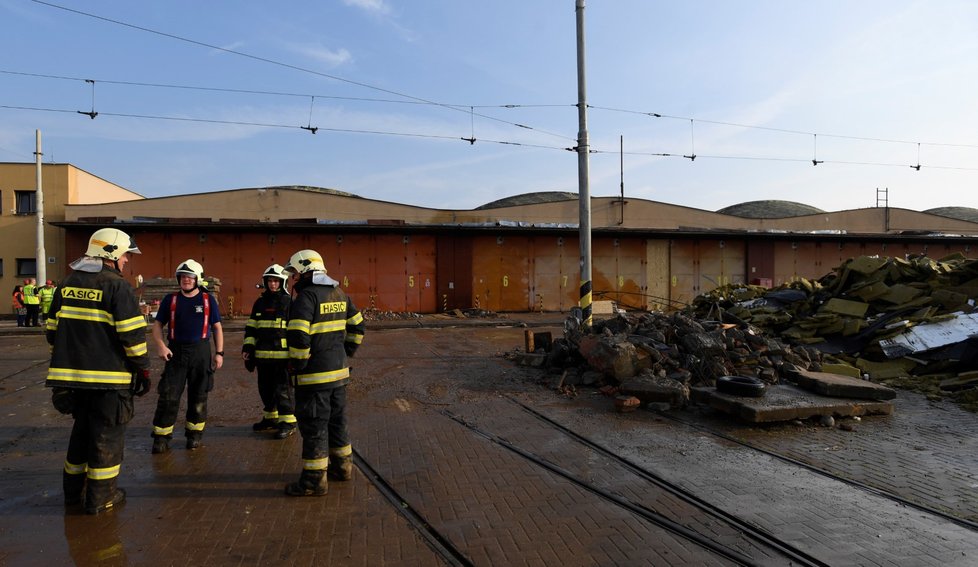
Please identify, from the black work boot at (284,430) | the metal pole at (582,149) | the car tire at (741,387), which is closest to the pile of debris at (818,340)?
the car tire at (741,387)

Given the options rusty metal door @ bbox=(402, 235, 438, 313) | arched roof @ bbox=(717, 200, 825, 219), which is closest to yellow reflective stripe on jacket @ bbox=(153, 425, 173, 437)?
rusty metal door @ bbox=(402, 235, 438, 313)

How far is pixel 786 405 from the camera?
6516 mm

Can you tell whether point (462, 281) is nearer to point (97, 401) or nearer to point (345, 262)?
point (345, 262)

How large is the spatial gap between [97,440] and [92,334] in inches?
31.5

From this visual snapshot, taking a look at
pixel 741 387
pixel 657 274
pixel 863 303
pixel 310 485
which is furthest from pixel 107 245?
pixel 657 274

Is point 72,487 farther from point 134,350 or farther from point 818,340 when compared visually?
point 818,340

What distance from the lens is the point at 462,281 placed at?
960 inches

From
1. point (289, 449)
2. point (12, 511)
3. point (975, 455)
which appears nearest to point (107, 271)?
point (12, 511)

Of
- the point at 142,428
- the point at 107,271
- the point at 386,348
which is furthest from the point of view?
the point at 386,348

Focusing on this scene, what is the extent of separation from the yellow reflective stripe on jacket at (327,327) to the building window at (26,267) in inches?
1011

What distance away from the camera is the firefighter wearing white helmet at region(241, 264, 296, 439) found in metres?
6.07

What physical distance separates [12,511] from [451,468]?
339cm

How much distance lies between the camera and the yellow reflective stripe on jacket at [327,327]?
14.8 feet

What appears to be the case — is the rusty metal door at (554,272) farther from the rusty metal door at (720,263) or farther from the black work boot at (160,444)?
the black work boot at (160,444)
